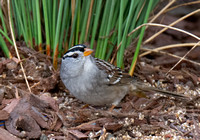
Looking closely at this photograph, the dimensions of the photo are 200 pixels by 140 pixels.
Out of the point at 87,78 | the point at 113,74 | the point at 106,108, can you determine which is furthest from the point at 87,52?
the point at 106,108

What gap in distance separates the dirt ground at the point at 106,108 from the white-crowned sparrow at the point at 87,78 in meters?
0.16

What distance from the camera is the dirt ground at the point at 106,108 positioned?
10.2 ft

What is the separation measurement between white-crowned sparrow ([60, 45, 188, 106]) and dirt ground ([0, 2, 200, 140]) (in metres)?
0.16

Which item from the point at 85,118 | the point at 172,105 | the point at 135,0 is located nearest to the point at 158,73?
the point at 172,105

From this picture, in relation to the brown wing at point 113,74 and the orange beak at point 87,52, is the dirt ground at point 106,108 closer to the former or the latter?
the brown wing at point 113,74

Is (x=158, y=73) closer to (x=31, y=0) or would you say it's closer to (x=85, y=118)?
(x=85, y=118)

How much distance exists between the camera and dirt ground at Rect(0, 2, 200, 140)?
3117mm

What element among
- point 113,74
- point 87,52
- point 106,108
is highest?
point 87,52

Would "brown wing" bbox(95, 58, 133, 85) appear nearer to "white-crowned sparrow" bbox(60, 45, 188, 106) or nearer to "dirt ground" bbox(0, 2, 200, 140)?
"white-crowned sparrow" bbox(60, 45, 188, 106)

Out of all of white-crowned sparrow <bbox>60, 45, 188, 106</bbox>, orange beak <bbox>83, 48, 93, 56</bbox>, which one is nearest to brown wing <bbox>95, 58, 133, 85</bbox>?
white-crowned sparrow <bbox>60, 45, 188, 106</bbox>

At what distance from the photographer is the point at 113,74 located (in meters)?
3.59

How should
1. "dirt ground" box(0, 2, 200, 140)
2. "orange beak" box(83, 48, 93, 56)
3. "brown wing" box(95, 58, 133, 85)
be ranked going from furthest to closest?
"brown wing" box(95, 58, 133, 85)
"orange beak" box(83, 48, 93, 56)
"dirt ground" box(0, 2, 200, 140)

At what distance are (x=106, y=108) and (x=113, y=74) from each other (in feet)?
1.49

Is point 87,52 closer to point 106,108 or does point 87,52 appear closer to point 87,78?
point 87,78
